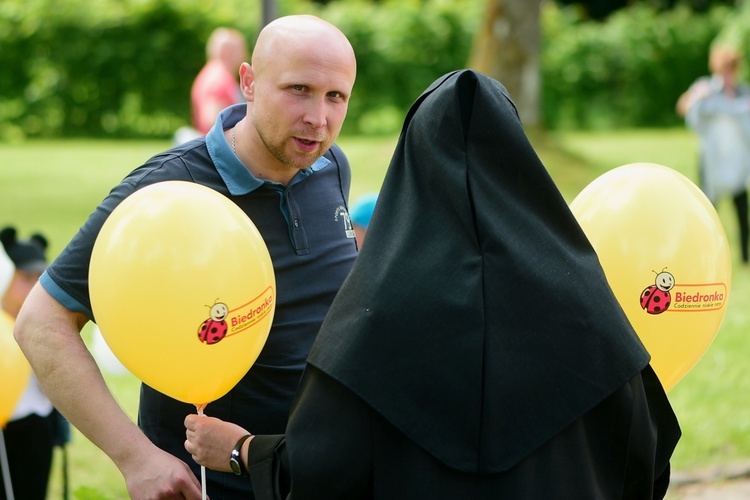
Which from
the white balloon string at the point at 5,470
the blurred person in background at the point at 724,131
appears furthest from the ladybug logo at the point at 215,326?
the blurred person in background at the point at 724,131

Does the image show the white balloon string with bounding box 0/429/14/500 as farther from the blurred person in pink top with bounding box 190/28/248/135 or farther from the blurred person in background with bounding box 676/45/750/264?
the blurred person in background with bounding box 676/45/750/264

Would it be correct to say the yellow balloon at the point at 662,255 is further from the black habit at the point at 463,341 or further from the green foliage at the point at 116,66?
the green foliage at the point at 116,66

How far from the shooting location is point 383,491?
7.09ft

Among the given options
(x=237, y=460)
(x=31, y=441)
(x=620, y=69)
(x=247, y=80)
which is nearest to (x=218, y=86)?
(x=31, y=441)

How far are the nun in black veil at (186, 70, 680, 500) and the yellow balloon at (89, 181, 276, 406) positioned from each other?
0.41 metres

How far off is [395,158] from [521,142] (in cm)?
27

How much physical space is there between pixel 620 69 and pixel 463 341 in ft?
75.5

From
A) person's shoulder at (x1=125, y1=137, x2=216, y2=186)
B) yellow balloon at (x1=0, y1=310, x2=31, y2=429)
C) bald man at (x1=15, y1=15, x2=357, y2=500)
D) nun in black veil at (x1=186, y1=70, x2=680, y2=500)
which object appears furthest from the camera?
yellow balloon at (x1=0, y1=310, x2=31, y2=429)

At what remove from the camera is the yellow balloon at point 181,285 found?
2459 mm

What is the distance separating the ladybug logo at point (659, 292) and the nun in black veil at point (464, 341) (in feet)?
2.54

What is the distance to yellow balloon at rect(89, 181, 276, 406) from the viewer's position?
8.07 ft

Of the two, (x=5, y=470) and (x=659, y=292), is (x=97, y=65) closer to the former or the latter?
(x=5, y=470)

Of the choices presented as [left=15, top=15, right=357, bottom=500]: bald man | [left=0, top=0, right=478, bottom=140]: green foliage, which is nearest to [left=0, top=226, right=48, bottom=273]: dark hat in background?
[left=15, top=15, right=357, bottom=500]: bald man

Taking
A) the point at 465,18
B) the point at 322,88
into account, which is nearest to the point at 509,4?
the point at 465,18
